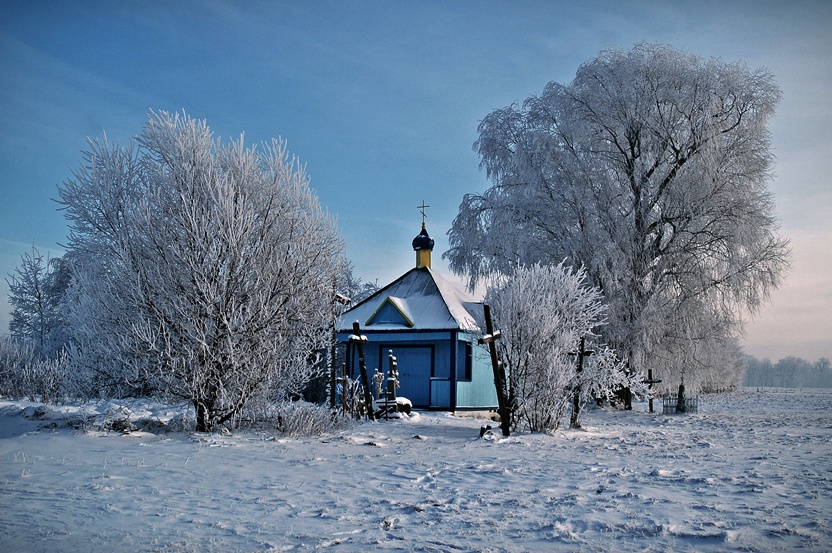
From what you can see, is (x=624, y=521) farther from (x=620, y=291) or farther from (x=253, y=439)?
(x=620, y=291)

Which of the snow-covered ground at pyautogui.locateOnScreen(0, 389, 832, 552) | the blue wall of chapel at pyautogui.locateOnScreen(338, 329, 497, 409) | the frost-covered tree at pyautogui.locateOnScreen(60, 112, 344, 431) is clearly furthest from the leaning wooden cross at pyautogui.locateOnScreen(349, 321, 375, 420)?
the blue wall of chapel at pyautogui.locateOnScreen(338, 329, 497, 409)

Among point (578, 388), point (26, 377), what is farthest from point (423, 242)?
point (26, 377)

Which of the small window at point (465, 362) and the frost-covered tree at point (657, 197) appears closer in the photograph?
the frost-covered tree at point (657, 197)

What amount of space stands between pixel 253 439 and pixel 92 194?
511 centimetres

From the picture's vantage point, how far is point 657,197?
63.7ft

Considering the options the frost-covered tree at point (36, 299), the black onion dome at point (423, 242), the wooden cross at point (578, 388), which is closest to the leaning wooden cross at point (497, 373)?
the wooden cross at point (578, 388)

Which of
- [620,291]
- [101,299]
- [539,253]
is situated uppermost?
[539,253]

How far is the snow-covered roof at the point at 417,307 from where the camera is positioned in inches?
752

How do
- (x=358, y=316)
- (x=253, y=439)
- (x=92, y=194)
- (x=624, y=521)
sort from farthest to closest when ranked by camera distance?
(x=358, y=316)
(x=92, y=194)
(x=253, y=439)
(x=624, y=521)

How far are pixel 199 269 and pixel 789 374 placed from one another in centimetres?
15703

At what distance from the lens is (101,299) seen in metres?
9.80

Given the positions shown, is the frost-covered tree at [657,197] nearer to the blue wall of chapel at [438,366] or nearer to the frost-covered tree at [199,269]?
the blue wall of chapel at [438,366]

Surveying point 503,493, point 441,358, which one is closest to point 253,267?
point 503,493

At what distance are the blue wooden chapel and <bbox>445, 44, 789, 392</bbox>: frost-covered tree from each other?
2.81m
